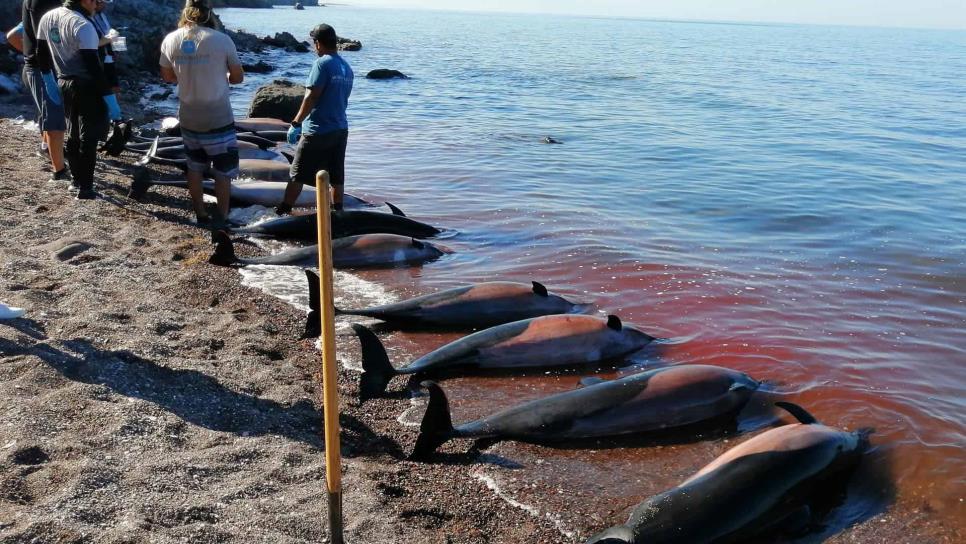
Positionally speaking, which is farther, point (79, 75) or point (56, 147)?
point (56, 147)

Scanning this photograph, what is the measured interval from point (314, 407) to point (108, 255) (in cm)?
383

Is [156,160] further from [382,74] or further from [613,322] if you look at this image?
[382,74]

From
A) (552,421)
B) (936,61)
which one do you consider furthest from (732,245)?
(936,61)

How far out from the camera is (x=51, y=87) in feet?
34.4

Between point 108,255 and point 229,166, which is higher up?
point 229,166

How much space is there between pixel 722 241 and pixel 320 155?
543cm

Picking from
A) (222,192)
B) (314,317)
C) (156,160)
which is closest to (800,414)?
(314,317)

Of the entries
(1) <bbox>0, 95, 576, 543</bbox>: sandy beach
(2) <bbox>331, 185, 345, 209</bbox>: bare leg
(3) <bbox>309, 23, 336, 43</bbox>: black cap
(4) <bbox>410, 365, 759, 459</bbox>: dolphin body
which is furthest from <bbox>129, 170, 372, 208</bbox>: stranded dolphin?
(4) <bbox>410, 365, 759, 459</bbox>: dolphin body

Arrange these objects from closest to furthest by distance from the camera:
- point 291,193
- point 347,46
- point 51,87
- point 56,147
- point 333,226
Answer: point 333,226 → point 51,87 → point 56,147 → point 291,193 → point 347,46

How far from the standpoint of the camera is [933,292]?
9414mm

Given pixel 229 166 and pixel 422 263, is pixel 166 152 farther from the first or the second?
pixel 422 263

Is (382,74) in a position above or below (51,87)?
below

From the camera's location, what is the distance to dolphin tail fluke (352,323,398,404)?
20.0 ft

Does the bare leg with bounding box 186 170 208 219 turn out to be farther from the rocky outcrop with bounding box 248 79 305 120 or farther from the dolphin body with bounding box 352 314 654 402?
the rocky outcrop with bounding box 248 79 305 120
